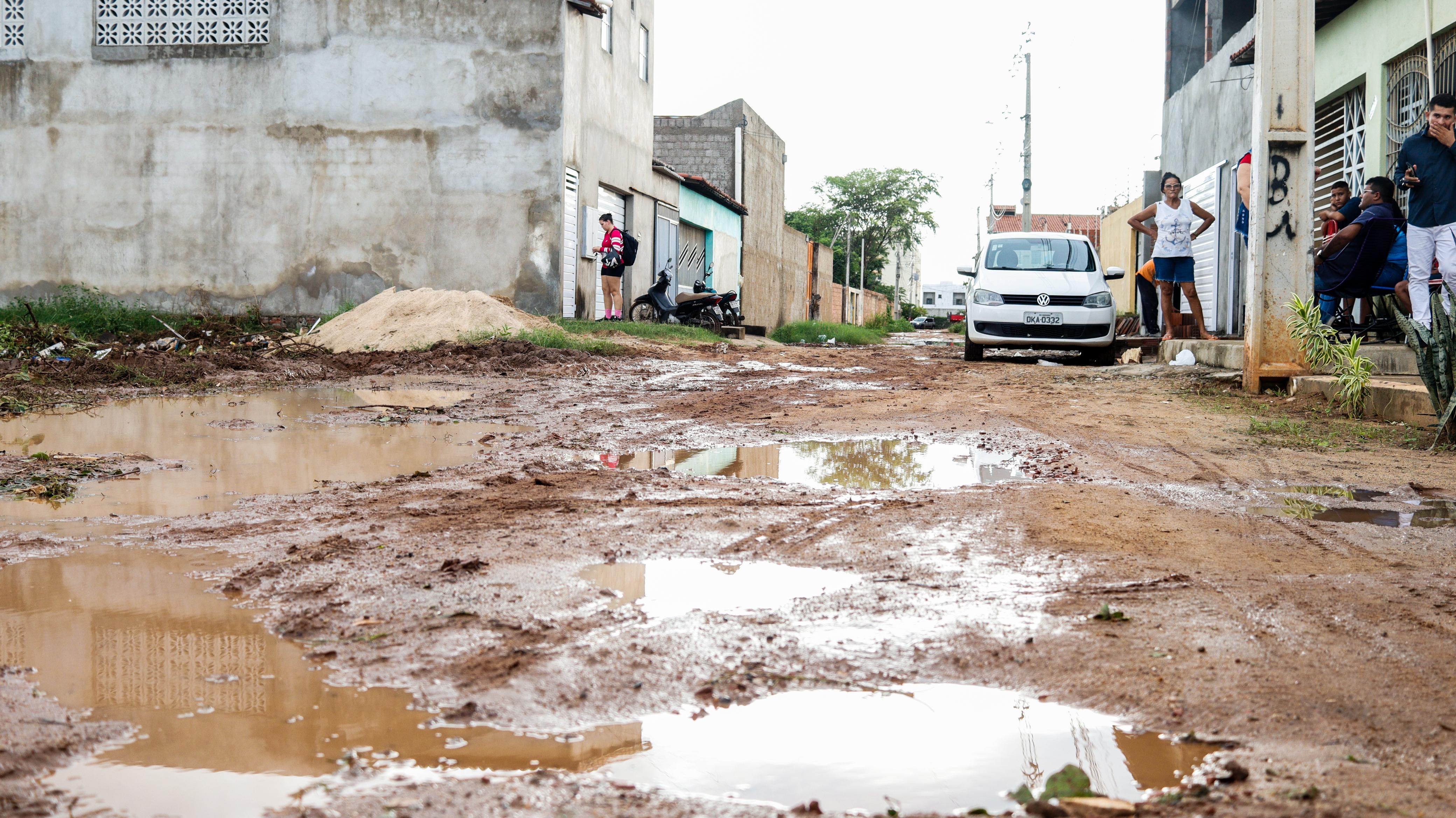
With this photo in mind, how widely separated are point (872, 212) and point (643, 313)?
50.1m

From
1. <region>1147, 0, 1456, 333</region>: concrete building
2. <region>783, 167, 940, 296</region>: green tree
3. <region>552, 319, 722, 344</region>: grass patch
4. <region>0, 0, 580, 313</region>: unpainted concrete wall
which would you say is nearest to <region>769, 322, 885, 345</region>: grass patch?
<region>552, 319, 722, 344</region>: grass patch

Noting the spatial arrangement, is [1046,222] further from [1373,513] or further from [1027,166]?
[1373,513]

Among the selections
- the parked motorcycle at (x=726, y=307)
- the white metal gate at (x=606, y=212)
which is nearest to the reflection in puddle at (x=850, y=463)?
the white metal gate at (x=606, y=212)

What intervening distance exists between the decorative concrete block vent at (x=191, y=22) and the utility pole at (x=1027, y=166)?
19.3 m

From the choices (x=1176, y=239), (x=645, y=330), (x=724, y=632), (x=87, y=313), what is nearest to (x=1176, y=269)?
(x=1176, y=239)

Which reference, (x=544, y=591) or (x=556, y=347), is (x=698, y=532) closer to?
(x=544, y=591)

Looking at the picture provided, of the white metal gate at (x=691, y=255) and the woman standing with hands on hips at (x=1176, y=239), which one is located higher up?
the white metal gate at (x=691, y=255)

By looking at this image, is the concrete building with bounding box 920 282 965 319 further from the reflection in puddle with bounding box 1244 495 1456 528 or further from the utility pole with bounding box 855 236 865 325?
the reflection in puddle with bounding box 1244 495 1456 528

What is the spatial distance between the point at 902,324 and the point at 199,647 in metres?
42.0

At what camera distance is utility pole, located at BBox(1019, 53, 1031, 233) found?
29.7 m

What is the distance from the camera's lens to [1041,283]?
40.4ft

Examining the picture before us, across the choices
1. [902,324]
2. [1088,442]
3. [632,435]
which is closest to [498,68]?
[632,435]

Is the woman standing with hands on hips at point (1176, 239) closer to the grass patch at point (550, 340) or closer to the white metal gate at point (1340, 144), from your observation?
the white metal gate at point (1340, 144)

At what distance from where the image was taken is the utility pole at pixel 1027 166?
29719mm
